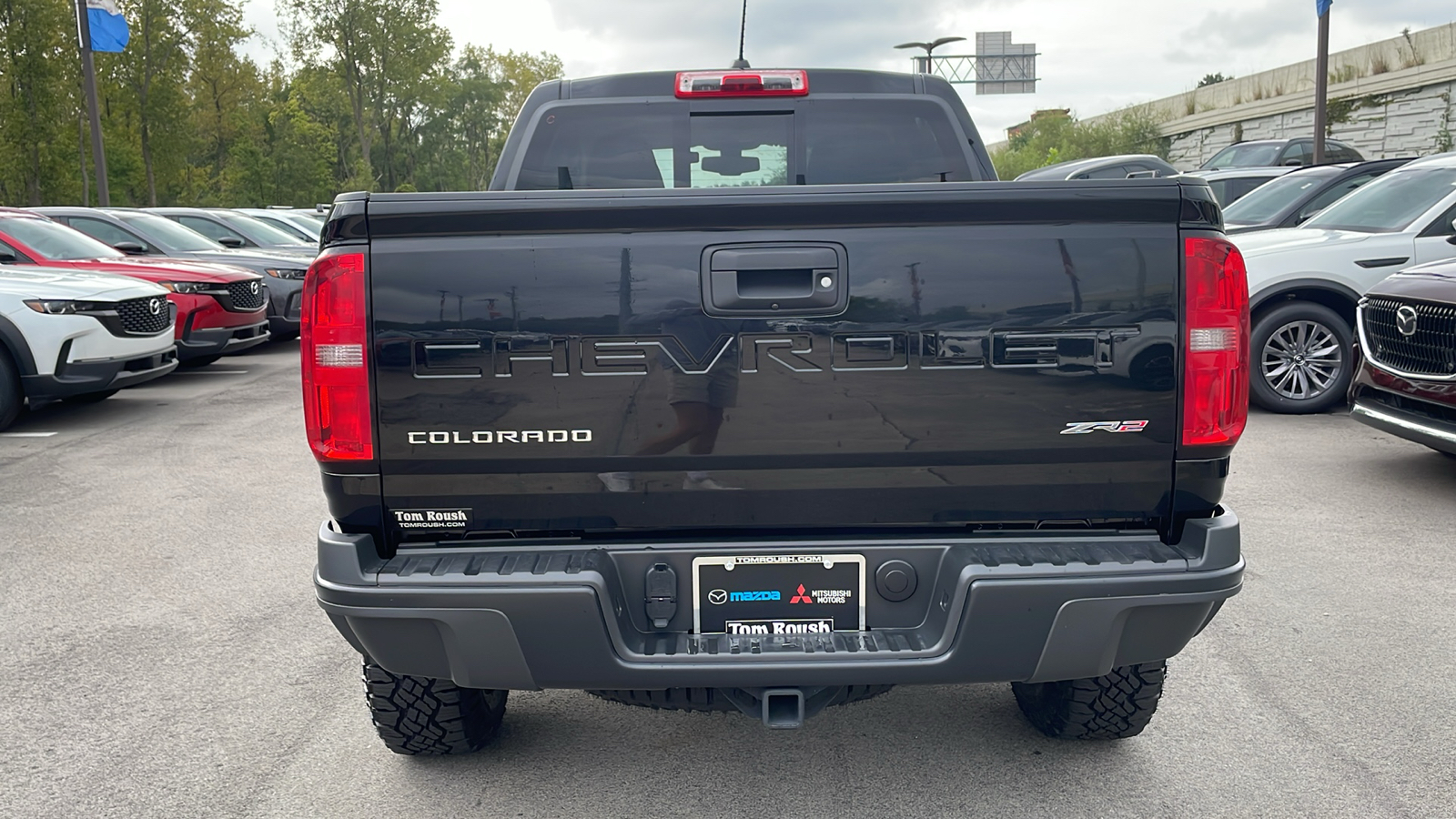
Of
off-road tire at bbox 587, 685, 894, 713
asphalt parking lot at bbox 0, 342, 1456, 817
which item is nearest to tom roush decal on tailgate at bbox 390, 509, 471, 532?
off-road tire at bbox 587, 685, 894, 713

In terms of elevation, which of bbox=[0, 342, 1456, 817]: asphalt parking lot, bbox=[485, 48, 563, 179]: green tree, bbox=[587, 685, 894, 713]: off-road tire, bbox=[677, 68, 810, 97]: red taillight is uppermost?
bbox=[485, 48, 563, 179]: green tree

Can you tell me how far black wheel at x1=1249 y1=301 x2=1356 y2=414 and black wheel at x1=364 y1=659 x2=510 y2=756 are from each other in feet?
23.5

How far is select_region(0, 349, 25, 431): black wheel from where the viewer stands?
29.1 ft

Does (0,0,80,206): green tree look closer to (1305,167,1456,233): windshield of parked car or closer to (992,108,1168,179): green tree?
(992,108,1168,179): green tree

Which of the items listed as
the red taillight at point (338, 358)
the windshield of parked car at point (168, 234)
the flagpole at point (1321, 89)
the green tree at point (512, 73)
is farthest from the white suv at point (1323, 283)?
the green tree at point (512, 73)

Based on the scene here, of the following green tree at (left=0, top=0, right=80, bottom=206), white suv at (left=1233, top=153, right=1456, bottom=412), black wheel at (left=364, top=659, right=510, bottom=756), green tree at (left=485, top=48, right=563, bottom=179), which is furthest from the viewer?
green tree at (left=485, top=48, right=563, bottom=179)

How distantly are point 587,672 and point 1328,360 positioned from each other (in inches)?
310

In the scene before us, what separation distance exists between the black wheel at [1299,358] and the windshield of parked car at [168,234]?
481 inches

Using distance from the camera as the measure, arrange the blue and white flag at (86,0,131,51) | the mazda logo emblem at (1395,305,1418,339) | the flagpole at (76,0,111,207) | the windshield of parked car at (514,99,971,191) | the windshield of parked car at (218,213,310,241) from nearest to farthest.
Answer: the windshield of parked car at (514,99,971,191)
the mazda logo emblem at (1395,305,1418,339)
the windshield of parked car at (218,213,310,241)
the flagpole at (76,0,111,207)
the blue and white flag at (86,0,131,51)

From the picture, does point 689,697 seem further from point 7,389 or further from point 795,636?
point 7,389

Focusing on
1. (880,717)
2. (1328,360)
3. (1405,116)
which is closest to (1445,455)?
(1328,360)

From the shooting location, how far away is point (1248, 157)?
2202cm

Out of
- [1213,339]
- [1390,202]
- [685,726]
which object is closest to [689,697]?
[685,726]

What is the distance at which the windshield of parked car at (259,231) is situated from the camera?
17.4 metres
